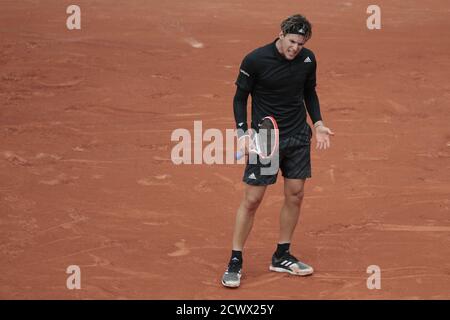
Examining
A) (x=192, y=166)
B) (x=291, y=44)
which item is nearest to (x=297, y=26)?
(x=291, y=44)

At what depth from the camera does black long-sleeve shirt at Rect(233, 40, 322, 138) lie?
22.3ft

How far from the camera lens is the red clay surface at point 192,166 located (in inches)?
294

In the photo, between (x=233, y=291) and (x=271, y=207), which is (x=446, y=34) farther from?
(x=233, y=291)

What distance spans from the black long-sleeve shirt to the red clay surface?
125 cm

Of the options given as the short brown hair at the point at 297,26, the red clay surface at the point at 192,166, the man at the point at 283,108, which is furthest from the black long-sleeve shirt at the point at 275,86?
the red clay surface at the point at 192,166

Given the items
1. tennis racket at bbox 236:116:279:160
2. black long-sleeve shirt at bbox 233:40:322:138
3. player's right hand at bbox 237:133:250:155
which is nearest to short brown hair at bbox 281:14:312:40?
black long-sleeve shirt at bbox 233:40:322:138

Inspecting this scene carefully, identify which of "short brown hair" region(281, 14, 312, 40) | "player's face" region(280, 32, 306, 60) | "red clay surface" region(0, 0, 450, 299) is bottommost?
"red clay surface" region(0, 0, 450, 299)

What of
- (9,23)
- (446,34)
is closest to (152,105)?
(9,23)

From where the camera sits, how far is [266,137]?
693 cm

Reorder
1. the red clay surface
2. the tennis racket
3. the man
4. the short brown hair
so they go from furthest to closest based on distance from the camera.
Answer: the red clay surface
the tennis racket
the man
the short brown hair

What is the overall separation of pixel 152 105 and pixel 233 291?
533 centimetres

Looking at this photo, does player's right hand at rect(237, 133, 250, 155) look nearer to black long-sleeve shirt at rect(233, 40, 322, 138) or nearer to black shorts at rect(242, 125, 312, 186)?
black long-sleeve shirt at rect(233, 40, 322, 138)

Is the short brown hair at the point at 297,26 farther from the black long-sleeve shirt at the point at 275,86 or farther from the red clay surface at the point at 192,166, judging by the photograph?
the red clay surface at the point at 192,166

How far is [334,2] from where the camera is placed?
17.1 m
